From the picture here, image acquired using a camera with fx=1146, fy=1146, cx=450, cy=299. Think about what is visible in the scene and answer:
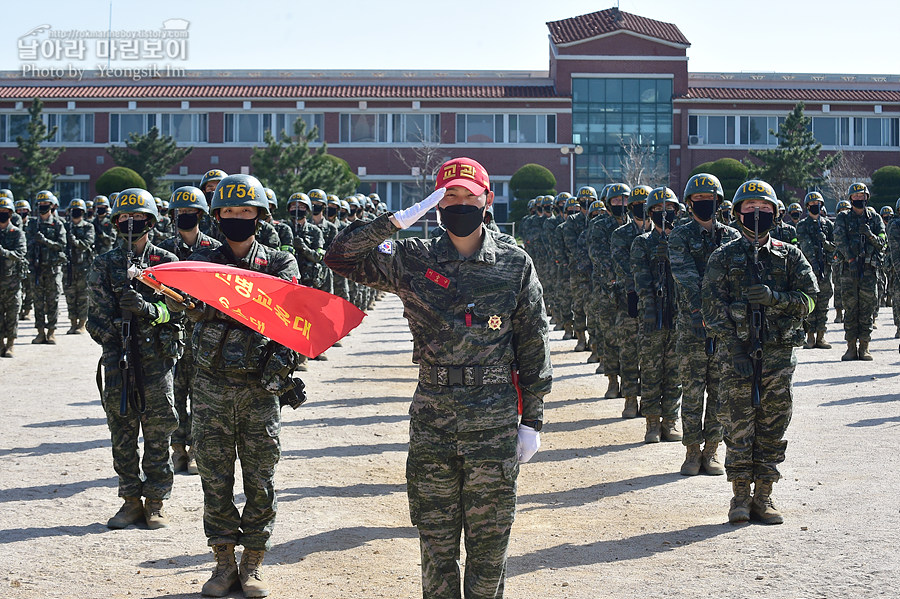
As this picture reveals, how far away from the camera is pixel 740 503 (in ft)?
27.4

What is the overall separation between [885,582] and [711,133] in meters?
57.0

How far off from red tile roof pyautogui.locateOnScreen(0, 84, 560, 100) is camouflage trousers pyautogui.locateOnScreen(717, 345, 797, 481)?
52.3 meters

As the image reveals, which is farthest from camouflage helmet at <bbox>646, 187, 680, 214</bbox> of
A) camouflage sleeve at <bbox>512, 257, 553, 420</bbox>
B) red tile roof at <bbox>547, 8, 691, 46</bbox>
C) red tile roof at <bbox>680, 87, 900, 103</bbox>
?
red tile roof at <bbox>680, 87, 900, 103</bbox>

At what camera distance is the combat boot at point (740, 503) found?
8.29 metres

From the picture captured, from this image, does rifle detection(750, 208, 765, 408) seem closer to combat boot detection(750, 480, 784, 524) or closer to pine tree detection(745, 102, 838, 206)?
combat boot detection(750, 480, 784, 524)

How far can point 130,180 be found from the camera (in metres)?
48.3

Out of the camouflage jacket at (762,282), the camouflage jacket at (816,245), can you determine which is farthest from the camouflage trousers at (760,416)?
the camouflage jacket at (816,245)

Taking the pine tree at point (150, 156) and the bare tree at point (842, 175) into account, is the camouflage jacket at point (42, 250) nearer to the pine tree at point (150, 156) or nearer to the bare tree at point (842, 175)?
the pine tree at point (150, 156)

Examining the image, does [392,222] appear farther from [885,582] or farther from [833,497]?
[833,497]

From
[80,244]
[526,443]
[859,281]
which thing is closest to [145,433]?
[526,443]

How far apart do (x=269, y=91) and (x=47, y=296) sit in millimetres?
39936

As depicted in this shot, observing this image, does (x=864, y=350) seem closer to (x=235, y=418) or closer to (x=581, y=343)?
(x=581, y=343)

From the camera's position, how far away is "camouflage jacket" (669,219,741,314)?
9.91m

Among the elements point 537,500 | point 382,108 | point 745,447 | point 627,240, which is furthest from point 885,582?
point 382,108
